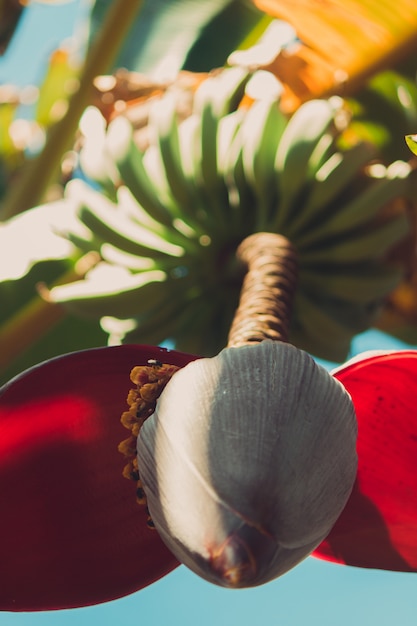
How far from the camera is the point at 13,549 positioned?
628mm

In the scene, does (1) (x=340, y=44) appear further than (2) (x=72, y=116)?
No

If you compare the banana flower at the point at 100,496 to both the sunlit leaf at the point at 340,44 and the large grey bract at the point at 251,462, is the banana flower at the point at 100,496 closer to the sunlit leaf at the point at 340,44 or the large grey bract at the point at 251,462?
the large grey bract at the point at 251,462

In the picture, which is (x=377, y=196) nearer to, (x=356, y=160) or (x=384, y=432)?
(x=356, y=160)

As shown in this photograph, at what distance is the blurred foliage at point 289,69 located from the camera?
1.10m

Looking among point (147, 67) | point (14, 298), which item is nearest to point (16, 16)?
point (147, 67)

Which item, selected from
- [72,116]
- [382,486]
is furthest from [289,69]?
[382,486]

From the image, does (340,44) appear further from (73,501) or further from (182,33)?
(73,501)

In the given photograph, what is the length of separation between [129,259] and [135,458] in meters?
0.42

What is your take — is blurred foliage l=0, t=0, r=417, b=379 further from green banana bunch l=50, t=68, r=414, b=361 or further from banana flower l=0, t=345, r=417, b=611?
banana flower l=0, t=345, r=417, b=611

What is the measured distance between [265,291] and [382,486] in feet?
0.58

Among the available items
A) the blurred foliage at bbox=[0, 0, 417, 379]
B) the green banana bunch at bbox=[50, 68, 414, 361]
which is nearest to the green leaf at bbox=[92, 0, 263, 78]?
the blurred foliage at bbox=[0, 0, 417, 379]

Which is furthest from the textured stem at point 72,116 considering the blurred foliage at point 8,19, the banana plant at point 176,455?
the banana plant at point 176,455

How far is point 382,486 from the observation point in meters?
0.64

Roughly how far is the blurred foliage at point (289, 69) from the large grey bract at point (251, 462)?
0.61 meters
